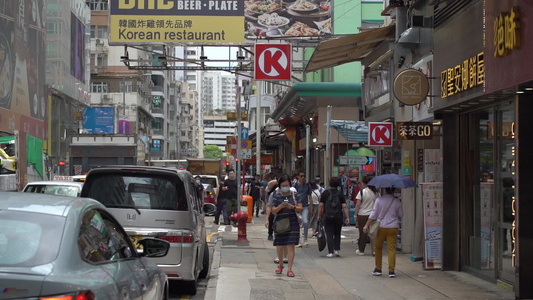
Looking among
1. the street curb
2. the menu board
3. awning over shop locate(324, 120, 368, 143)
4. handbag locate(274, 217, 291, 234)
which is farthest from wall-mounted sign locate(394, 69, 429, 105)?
awning over shop locate(324, 120, 368, 143)

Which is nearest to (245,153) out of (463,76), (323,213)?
(323,213)

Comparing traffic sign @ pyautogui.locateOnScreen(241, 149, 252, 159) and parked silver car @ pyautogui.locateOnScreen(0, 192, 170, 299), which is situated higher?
traffic sign @ pyautogui.locateOnScreen(241, 149, 252, 159)

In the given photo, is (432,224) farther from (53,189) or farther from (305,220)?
(53,189)

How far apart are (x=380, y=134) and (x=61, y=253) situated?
13467mm

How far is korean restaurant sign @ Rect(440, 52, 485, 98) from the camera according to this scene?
35.5 ft

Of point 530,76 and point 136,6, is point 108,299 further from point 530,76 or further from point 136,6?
point 136,6

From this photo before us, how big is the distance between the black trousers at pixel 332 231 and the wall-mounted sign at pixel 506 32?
7.04 metres

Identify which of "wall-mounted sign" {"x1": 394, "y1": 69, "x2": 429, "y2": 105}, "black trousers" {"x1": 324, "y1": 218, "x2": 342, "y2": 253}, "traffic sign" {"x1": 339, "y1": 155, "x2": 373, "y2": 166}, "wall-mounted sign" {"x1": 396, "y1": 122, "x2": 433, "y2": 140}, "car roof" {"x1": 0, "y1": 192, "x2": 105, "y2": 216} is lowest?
"black trousers" {"x1": 324, "y1": 218, "x2": 342, "y2": 253}

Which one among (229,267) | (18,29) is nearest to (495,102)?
(229,267)

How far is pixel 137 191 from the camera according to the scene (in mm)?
10516

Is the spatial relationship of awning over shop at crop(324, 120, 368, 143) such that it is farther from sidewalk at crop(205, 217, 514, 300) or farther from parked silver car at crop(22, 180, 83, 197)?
parked silver car at crop(22, 180, 83, 197)

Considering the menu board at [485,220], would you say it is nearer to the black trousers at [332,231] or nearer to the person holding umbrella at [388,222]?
the person holding umbrella at [388,222]

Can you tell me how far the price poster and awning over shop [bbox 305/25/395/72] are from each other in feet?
13.0

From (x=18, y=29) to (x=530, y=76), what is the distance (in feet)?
98.4
